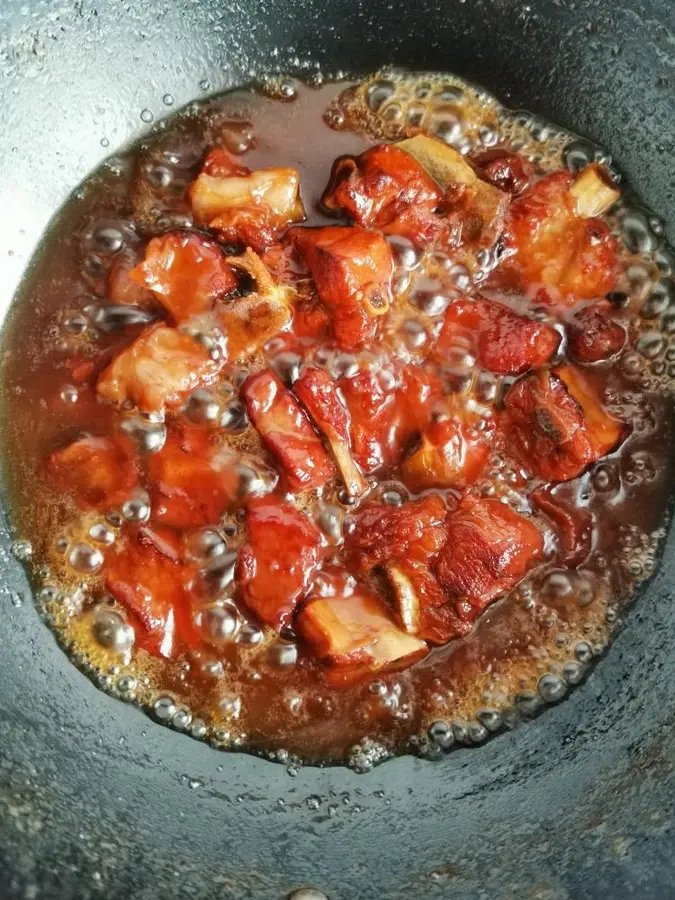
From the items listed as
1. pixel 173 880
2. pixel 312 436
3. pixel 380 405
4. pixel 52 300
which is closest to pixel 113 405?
pixel 52 300

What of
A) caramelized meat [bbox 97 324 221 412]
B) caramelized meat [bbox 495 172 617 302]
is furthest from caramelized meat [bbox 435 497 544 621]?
caramelized meat [bbox 97 324 221 412]

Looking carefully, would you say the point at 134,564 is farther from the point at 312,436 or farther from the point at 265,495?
the point at 312,436

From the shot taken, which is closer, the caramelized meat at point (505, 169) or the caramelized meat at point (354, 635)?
the caramelized meat at point (354, 635)

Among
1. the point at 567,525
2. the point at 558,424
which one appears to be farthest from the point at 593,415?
the point at 567,525

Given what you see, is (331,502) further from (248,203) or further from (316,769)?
(248,203)

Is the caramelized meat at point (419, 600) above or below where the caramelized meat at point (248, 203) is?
below

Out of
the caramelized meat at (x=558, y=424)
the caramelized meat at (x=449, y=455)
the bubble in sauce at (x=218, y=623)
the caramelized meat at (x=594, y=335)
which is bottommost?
the bubble in sauce at (x=218, y=623)

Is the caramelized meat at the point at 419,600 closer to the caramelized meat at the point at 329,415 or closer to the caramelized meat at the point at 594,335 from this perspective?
the caramelized meat at the point at 329,415

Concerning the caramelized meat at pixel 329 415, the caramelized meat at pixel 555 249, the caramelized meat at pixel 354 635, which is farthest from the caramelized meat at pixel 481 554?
the caramelized meat at pixel 555 249
